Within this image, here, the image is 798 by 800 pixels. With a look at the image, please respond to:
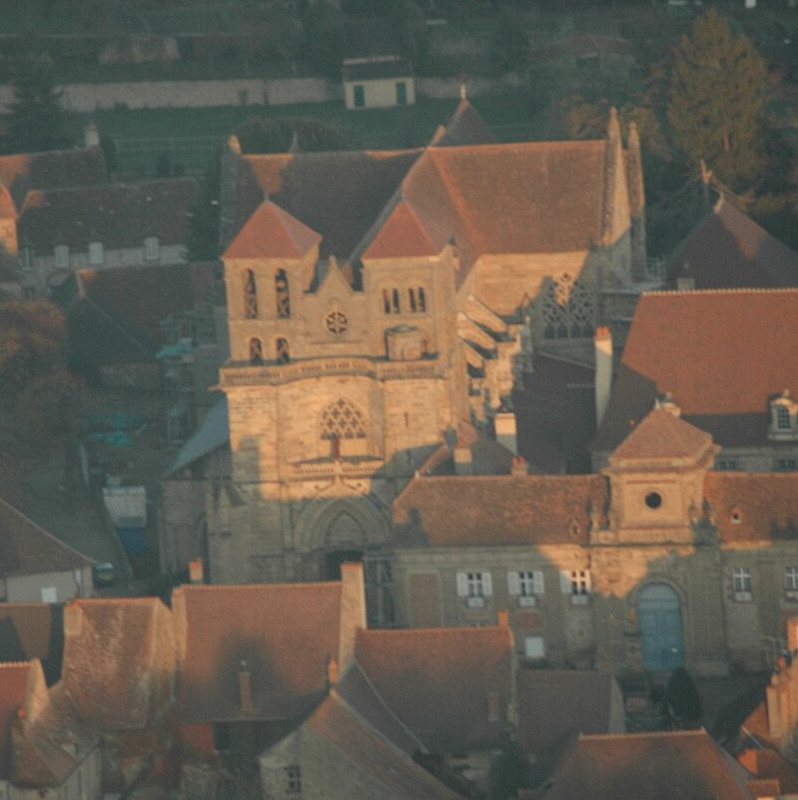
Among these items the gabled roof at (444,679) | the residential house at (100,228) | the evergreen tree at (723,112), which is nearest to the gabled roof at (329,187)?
the evergreen tree at (723,112)

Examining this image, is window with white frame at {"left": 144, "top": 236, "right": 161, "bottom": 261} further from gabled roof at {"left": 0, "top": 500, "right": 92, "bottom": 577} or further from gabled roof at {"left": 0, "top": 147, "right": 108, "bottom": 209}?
gabled roof at {"left": 0, "top": 500, "right": 92, "bottom": 577}

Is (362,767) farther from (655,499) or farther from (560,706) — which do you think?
(655,499)

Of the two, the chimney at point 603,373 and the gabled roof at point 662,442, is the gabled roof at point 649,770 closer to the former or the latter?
the gabled roof at point 662,442

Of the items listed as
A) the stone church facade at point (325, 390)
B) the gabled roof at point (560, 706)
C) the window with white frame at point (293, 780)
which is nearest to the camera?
the window with white frame at point (293, 780)

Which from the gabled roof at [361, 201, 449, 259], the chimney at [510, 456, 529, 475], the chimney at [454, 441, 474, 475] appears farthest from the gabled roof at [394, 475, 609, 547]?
the gabled roof at [361, 201, 449, 259]

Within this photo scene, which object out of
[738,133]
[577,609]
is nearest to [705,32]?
[738,133]
